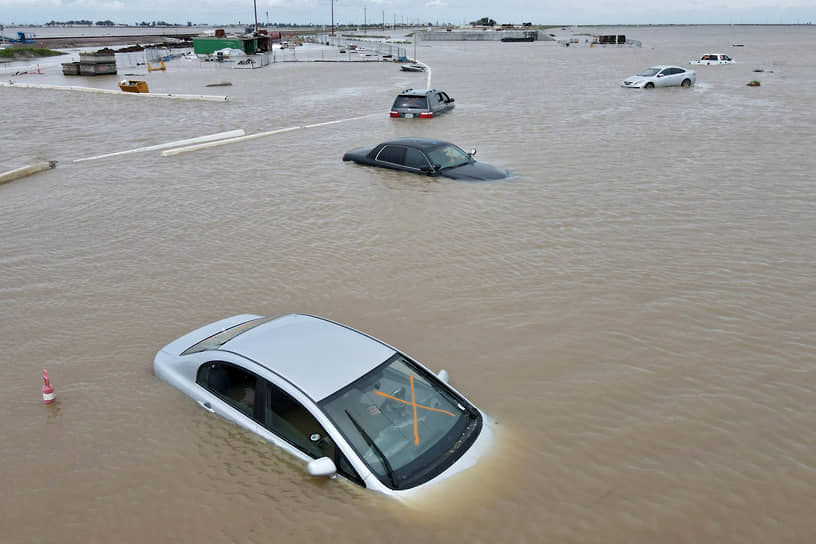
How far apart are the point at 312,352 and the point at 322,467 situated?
1043 mm

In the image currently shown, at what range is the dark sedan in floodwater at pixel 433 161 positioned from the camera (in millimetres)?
15031

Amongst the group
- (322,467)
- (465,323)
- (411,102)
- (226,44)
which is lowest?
(465,323)

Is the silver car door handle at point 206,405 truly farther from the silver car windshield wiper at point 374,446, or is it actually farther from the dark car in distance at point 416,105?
the dark car in distance at point 416,105

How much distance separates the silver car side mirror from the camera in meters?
4.75

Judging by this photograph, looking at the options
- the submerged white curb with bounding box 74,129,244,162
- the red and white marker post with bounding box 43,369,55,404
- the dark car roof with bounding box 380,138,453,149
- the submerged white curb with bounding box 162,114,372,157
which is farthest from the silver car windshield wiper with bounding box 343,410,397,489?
the submerged white curb with bounding box 74,129,244,162

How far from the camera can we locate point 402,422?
5.11 m

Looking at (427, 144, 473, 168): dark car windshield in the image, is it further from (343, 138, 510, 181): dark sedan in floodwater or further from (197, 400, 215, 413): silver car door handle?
(197, 400, 215, 413): silver car door handle

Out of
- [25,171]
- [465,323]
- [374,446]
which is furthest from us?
[25,171]

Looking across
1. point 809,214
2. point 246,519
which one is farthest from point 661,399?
point 809,214

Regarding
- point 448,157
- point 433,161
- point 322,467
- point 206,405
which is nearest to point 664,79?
point 448,157

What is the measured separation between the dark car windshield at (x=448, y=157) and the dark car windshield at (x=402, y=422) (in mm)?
10223

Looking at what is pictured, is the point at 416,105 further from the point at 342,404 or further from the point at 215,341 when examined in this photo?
the point at 342,404

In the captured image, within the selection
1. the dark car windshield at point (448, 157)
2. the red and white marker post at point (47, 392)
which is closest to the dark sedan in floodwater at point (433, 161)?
the dark car windshield at point (448, 157)

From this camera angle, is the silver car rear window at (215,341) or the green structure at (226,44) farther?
the green structure at (226,44)
